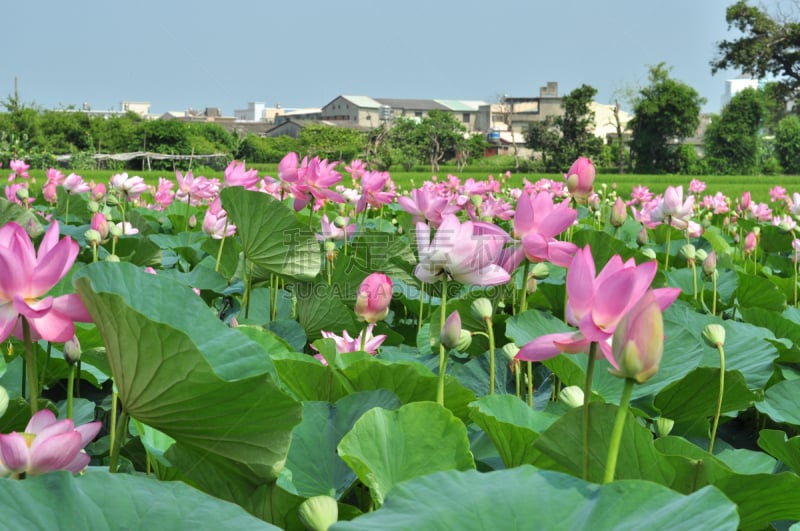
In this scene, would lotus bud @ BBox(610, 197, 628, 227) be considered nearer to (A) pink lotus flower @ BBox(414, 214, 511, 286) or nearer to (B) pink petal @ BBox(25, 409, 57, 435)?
(A) pink lotus flower @ BBox(414, 214, 511, 286)

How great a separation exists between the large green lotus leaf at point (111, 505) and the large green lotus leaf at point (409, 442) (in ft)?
0.57

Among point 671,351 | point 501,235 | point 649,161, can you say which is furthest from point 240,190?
point 649,161

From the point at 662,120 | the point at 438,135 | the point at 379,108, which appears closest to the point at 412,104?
the point at 379,108

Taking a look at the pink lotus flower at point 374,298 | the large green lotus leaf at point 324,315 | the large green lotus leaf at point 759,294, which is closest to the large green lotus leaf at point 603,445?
the pink lotus flower at point 374,298

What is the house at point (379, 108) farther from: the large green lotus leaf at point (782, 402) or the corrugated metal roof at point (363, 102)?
the large green lotus leaf at point (782, 402)

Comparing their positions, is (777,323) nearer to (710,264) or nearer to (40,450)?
(710,264)

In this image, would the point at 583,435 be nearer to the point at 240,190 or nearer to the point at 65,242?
the point at 65,242

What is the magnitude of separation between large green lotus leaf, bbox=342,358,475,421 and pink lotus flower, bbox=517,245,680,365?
0.25 m

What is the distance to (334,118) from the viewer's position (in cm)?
6203

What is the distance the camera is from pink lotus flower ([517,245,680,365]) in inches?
20.5

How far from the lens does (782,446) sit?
2.55 feet

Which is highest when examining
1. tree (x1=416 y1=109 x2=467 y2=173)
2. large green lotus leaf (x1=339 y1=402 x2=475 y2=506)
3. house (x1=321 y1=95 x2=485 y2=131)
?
house (x1=321 y1=95 x2=485 y2=131)

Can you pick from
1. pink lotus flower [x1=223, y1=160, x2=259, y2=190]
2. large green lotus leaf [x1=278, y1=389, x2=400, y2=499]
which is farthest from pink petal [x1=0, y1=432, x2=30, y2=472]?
pink lotus flower [x1=223, y1=160, x2=259, y2=190]

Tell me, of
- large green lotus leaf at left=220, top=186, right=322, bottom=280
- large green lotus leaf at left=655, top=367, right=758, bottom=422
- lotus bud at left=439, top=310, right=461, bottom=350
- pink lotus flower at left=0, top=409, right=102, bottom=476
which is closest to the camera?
pink lotus flower at left=0, top=409, right=102, bottom=476
